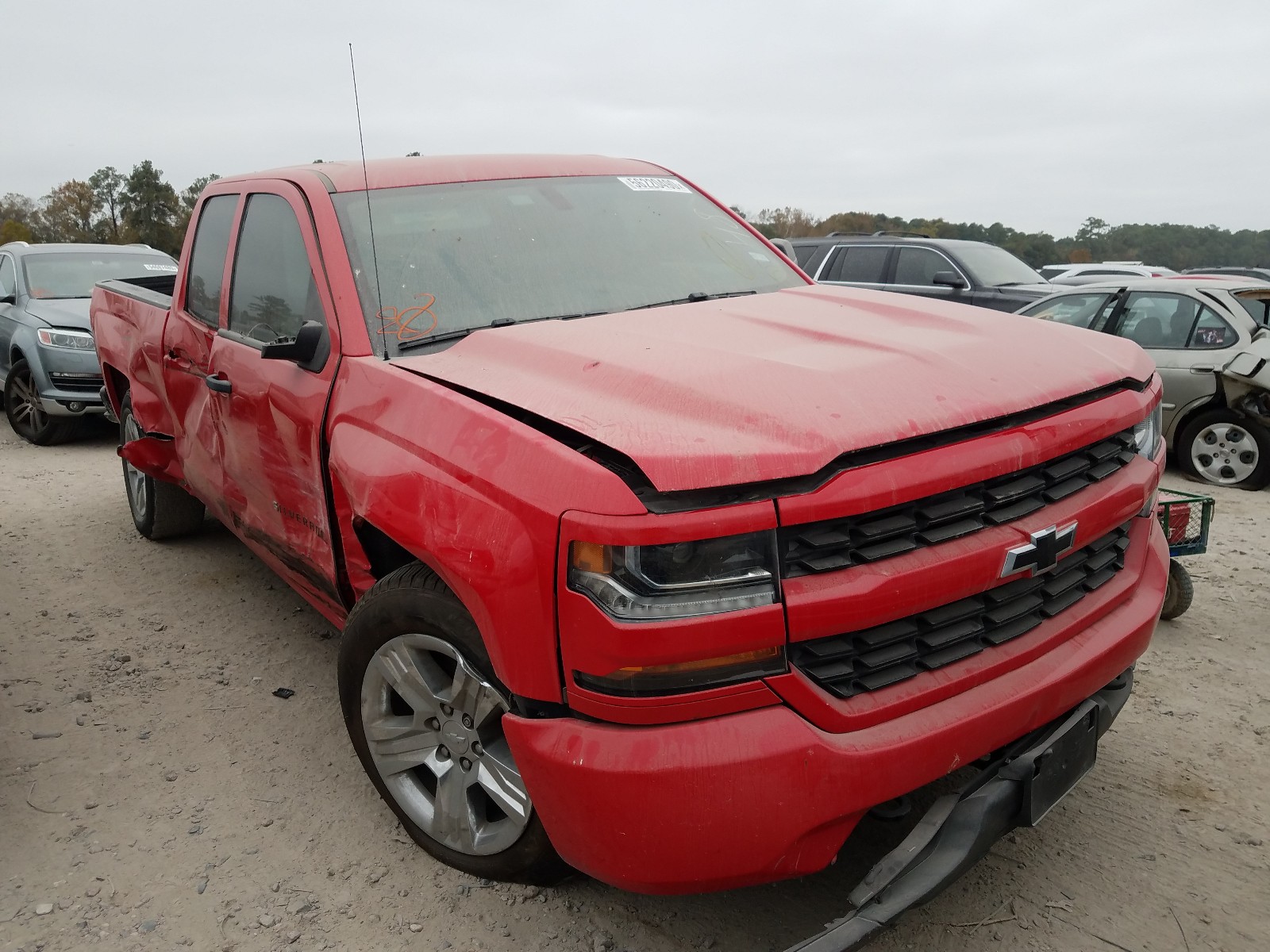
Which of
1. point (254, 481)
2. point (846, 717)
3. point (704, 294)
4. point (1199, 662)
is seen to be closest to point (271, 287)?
point (254, 481)

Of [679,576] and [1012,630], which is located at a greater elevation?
[679,576]

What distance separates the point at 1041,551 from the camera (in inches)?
82.4

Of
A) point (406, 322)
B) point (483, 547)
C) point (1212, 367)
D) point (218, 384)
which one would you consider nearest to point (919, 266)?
point (1212, 367)

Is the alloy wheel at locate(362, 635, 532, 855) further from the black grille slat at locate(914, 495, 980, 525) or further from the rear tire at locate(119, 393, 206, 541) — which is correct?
the rear tire at locate(119, 393, 206, 541)

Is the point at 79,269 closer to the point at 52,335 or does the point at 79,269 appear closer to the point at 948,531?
the point at 52,335

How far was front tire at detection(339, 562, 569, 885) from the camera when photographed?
7.34 feet

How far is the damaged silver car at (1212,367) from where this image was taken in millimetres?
6734

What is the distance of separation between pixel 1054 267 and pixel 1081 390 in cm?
2232

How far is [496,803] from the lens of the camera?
91.2 inches

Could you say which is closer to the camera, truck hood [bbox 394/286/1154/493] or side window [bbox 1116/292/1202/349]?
truck hood [bbox 394/286/1154/493]

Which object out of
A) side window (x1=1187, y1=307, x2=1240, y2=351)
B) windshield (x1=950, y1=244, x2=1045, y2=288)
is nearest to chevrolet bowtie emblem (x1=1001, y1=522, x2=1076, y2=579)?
side window (x1=1187, y1=307, x2=1240, y2=351)

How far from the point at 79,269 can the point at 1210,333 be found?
999 cm

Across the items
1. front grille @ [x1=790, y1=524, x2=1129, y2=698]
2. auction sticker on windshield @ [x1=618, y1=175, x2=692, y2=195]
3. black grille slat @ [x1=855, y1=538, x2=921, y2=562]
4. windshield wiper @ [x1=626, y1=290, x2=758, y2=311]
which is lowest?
front grille @ [x1=790, y1=524, x2=1129, y2=698]

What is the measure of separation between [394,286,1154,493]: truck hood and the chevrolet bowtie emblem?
0.94 ft
